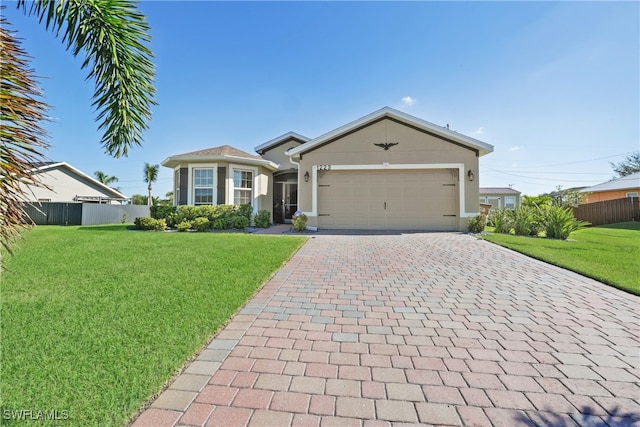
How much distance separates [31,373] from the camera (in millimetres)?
2098

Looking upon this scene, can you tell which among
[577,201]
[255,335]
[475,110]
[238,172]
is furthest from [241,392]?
Answer: [577,201]

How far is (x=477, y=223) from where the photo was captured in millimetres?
11227

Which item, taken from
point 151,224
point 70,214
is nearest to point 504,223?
point 151,224

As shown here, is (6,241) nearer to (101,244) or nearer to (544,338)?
(544,338)

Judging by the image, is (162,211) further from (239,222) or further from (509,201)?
(509,201)

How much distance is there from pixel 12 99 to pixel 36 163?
0.42 m

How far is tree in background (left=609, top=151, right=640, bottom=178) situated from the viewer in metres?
34.8

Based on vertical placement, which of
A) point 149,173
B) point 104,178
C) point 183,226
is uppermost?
point 104,178

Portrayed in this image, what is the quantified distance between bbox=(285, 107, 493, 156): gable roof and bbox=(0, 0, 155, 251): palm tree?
8.99 metres

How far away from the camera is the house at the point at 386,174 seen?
11695mm

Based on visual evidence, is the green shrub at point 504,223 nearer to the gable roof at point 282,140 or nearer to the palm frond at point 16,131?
the gable roof at point 282,140

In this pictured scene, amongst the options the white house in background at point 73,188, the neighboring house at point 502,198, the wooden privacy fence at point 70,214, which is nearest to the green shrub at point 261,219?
the wooden privacy fence at point 70,214

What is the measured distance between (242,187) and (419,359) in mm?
12514

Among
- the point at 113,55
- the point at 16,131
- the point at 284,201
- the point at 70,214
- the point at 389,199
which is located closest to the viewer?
the point at 16,131
